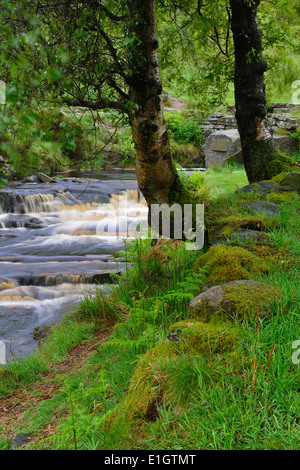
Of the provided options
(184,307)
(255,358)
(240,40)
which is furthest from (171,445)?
(240,40)

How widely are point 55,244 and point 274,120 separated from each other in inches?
408

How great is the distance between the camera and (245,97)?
7.47 m

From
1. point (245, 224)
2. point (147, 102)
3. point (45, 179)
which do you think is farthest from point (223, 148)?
point (245, 224)

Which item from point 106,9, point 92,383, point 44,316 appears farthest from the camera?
point 44,316

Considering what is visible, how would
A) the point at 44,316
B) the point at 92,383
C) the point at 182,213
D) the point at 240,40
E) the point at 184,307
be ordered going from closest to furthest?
the point at 92,383, the point at 184,307, the point at 182,213, the point at 44,316, the point at 240,40

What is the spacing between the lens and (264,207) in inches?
215

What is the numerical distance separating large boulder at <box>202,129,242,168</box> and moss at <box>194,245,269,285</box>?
1185cm

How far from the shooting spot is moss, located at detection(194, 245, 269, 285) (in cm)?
362

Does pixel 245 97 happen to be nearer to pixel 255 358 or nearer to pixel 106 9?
pixel 106 9

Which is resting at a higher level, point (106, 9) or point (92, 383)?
point (106, 9)

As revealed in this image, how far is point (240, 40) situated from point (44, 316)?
592 cm

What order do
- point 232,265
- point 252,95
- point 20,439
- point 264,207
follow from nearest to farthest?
point 20,439 < point 232,265 < point 264,207 < point 252,95

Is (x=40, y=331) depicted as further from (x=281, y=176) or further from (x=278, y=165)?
(x=278, y=165)
